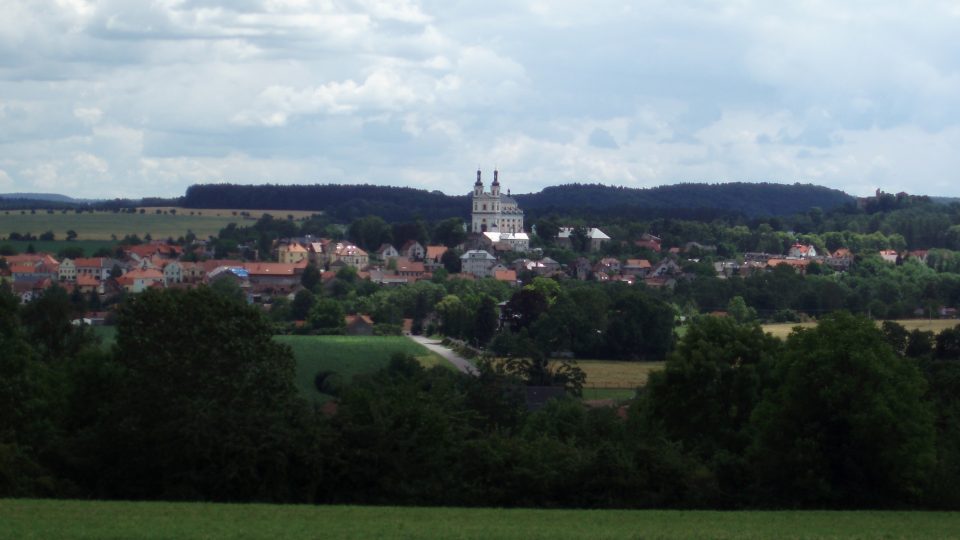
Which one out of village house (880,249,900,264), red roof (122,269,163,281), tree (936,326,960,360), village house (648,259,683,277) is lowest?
red roof (122,269,163,281)

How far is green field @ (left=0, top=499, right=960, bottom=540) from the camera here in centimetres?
1847

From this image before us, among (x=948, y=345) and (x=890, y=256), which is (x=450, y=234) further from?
(x=948, y=345)

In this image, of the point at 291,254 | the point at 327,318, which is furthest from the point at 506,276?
the point at 327,318

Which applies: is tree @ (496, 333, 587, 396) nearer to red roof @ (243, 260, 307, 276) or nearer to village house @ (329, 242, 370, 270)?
red roof @ (243, 260, 307, 276)

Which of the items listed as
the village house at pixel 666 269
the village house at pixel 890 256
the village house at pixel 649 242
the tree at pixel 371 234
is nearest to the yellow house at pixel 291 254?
the tree at pixel 371 234

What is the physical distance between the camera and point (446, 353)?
6994cm

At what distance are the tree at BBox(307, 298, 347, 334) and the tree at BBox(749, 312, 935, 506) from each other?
54.2 m

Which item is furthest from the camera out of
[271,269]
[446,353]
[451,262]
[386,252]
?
[386,252]

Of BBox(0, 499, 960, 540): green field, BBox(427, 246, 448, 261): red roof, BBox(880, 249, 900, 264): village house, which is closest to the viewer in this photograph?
BBox(0, 499, 960, 540): green field

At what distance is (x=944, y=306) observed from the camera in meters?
88.8

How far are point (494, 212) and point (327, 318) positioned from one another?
8152 cm

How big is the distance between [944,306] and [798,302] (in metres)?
8.04

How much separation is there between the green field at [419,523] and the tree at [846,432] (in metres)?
1.92

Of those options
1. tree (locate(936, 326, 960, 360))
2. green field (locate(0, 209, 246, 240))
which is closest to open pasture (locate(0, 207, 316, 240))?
green field (locate(0, 209, 246, 240))
